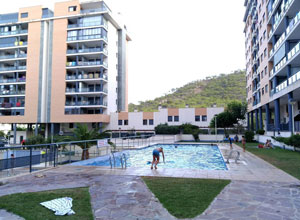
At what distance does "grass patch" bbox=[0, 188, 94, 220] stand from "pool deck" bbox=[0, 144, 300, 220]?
9.3 inches

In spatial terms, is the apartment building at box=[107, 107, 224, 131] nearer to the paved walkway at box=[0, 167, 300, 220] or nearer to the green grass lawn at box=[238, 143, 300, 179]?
the green grass lawn at box=[238, 143, 300, 179]

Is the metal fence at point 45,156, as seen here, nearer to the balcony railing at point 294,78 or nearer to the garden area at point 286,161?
the garden area at point 286,161

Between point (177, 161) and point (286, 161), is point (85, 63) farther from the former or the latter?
point (286, 161)

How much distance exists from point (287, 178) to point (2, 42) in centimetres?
5828

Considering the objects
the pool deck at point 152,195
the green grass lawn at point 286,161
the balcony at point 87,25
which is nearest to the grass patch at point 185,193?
the pool deck at point 152,195

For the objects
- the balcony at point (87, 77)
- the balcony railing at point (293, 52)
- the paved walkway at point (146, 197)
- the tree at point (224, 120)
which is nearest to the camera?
the paved walkway at point (146, 197)

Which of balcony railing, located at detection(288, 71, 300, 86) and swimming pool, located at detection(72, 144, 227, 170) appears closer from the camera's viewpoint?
swimming pool, located at detection(72, 144, 227, 170)

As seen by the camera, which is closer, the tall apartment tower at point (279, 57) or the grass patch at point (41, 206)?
the grass patch at point (41, 206)

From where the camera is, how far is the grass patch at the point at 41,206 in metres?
4.78

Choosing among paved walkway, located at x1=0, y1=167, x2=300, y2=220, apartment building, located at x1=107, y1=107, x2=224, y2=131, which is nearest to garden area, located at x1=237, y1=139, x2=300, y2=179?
paved walkway, located at x1=0, y1=167, x2=300, y2=220

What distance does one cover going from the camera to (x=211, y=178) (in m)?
8.75

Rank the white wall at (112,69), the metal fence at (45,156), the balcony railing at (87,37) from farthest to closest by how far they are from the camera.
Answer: the white wall at (112,69) < the balcony railing at (87,37) < the metal fence at (45,156)

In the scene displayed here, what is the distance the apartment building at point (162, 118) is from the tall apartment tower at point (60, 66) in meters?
2.95

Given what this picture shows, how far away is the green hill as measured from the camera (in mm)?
91875
